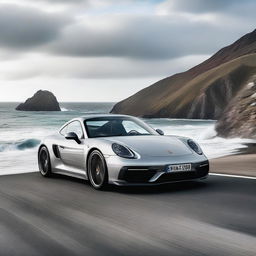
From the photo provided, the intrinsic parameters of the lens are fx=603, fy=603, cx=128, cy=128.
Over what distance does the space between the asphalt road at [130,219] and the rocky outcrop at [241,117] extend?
1690cm

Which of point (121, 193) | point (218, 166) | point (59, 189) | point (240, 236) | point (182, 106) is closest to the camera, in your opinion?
point (240, 236)

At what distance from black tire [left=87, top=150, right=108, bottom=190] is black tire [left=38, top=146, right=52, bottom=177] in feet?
6.25

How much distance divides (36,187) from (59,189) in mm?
534

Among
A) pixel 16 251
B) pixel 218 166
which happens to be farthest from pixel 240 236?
pixel 218 166

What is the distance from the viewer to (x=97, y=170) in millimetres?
9688

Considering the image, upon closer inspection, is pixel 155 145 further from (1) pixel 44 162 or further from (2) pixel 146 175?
(1) pixel 44 162

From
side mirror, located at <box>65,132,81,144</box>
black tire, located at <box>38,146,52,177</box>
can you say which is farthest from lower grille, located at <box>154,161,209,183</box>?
black tire, located at <box>38,146,52,177</box>

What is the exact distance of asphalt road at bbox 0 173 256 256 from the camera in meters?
5.59

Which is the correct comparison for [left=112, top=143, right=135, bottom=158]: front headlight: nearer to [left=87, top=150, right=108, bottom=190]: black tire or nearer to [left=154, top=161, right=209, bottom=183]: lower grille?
[left=87, top=150, right=108, bottom=190]: black tire

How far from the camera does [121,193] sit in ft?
30.3

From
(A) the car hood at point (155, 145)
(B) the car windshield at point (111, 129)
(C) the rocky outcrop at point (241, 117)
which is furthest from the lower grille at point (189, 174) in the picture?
(C) the rocky outcrop at point (241, 117)

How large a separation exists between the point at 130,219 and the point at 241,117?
2215 centimetres

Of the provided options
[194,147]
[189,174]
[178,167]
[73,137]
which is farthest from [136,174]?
[73,137]

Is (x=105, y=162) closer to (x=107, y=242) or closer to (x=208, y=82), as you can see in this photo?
(x=107, y=242)
